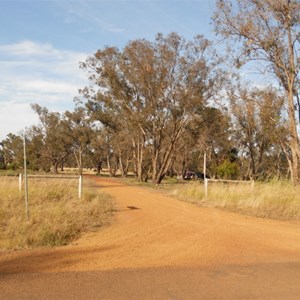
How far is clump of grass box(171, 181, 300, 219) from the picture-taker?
1321 cm

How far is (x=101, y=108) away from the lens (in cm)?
4300

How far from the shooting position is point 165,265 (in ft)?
22.7

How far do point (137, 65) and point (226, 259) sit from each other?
25484mm

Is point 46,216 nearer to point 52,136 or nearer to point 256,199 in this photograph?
point 256,199

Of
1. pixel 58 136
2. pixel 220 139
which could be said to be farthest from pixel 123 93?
pixel 58 136

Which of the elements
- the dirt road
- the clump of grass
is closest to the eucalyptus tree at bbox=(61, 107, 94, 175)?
the clump of grass

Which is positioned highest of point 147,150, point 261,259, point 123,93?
point 123,93

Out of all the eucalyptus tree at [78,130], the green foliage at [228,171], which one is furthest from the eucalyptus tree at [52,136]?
the green foliage at [228,171]

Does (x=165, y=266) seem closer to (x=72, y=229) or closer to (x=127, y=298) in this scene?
(x=127, y=298)

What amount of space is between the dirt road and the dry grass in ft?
2.01

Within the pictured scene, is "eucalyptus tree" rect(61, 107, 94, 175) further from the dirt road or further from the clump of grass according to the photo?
the dirt road

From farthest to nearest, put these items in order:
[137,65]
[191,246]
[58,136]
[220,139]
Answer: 1. [58,136]
2. [220,139]
3. [137,65]
4. [191,246]

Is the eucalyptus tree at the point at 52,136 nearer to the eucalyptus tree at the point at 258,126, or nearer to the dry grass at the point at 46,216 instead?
the eucalyptus tree at the point at 258,126

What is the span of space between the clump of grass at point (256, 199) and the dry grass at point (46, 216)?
4.32 metres
